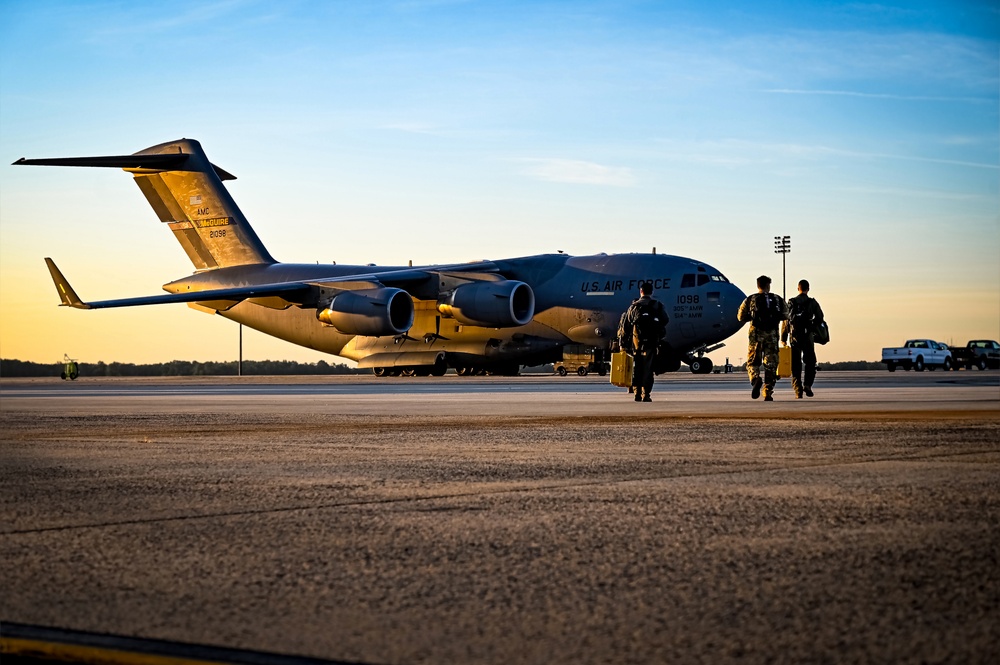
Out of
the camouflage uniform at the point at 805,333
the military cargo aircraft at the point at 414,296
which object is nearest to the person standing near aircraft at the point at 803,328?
the camouflage uniform at the point at 805,333

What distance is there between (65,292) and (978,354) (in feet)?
142

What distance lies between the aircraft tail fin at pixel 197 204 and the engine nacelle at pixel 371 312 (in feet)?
21.6

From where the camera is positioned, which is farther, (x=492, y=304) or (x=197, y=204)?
(x=197, y=204)

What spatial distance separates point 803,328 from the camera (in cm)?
1639

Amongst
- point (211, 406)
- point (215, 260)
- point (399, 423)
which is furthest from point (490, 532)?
point (215, 260)

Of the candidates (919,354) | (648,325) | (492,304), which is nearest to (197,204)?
(492,304)

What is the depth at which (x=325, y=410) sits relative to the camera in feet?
43.2

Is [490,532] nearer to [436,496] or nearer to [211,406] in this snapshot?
[436,496]

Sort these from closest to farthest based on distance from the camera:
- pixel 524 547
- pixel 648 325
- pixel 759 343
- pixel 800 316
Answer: pixel 524 547, pixel 648 325, pixel 759 343, pixel 800 316

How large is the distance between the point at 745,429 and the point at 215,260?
31.4 metres

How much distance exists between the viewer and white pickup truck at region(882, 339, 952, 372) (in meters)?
56.2

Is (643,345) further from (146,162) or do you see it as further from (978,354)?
(978,354)

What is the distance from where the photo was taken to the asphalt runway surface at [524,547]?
102 inches

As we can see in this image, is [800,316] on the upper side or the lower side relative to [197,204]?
lower
